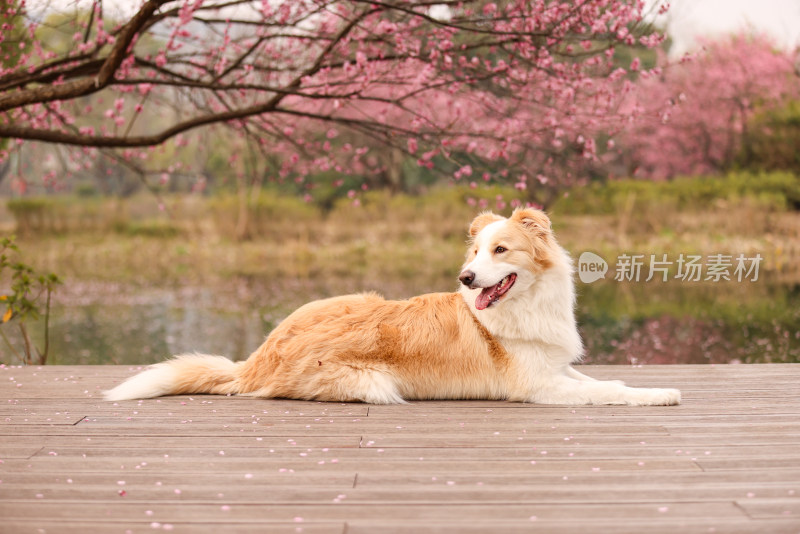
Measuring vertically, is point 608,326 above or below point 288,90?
below

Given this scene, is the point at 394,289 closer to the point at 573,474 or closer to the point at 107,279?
the point at 107,279

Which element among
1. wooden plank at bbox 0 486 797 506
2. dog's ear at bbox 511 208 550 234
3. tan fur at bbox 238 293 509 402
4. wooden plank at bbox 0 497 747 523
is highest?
dog's ear at bbox 511 208 550 234

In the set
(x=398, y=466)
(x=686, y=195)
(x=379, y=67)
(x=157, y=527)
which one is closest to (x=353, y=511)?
(x=398, y=466)

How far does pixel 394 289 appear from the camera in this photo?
32.8ft

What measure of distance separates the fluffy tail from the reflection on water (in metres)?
3.26

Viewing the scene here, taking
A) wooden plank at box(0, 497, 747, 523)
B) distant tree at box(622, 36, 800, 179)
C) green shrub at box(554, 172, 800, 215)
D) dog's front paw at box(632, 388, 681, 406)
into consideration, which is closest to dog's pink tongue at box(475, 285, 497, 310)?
dog's front paw at box(632, 388, 681, 406)

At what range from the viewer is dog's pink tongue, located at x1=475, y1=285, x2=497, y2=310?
2795 millimetres

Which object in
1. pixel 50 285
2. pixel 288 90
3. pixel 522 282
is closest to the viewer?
pixel 522 282

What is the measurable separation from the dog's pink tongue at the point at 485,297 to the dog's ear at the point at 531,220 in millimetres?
271

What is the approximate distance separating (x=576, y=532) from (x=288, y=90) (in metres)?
3.04

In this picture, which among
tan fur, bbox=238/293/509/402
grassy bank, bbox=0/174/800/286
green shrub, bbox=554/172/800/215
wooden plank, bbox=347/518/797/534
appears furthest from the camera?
green shrub, bbox=554/172/800/215

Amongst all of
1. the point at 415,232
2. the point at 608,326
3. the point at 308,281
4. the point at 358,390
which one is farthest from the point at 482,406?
the point at 415,232

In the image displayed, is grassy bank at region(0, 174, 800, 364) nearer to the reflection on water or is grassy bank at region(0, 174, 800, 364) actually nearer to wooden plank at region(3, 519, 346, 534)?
the reflection on water

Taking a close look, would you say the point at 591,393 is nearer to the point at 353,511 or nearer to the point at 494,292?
the point at 494,292
